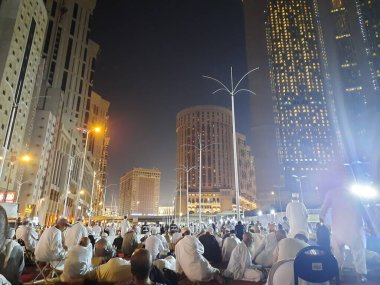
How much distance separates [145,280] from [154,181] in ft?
655

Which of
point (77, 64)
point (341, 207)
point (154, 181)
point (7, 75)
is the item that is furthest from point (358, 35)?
point (154, 181)

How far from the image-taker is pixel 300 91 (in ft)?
412

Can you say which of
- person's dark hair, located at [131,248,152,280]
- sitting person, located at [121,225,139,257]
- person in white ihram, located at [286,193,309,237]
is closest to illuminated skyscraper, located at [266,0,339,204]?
sitting person, located at [121,225,139,257]

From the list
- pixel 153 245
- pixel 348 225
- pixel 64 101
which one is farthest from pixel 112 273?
pixel 64 101

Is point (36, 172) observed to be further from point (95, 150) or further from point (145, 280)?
point (95, 150)

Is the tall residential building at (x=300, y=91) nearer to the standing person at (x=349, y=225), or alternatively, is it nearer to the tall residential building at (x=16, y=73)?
the tall residential building at (x=16, y=73)

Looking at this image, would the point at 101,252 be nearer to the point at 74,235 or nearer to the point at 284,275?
the point at 74,235

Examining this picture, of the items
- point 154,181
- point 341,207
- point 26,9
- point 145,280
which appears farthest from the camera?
point 154,181

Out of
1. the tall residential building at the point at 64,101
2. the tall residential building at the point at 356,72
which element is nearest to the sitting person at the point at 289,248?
the tall residential building at the point at 64,101

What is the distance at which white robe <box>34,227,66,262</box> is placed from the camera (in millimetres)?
8055

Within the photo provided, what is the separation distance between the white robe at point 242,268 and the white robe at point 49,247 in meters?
4.97

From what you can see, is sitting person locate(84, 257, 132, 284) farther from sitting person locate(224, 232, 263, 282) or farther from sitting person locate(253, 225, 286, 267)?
sitting person locate(253, 225, 286, 267)

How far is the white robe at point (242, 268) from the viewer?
825cm

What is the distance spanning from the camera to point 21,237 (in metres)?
11.6
